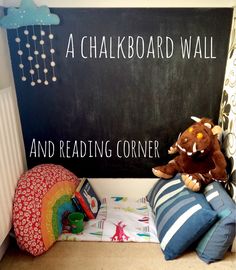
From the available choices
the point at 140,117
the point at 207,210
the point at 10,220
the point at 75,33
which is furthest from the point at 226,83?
the point at 10,220

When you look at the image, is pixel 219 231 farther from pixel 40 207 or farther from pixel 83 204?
pixel 40 207

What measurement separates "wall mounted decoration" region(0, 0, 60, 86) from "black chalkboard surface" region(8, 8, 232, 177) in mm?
24

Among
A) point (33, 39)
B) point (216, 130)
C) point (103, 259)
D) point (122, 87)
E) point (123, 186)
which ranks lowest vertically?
point (103, 259)

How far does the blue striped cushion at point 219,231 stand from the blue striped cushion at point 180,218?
0.13 ft

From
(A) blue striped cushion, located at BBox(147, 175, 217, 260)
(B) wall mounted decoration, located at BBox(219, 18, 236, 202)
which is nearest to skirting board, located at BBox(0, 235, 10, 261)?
(A) blue striped cushion, located at BBox(147, 175, 217, 260)

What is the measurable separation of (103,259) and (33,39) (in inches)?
56.2

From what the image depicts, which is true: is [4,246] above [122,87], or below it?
below

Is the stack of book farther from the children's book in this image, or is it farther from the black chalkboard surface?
the black chalkboard surface

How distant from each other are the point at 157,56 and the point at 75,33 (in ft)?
1.78

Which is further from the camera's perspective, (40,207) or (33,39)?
(33,39)

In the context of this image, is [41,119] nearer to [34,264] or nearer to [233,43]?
[34,264]

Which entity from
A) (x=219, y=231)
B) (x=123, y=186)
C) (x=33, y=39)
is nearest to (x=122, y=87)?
(x=33, y=39)

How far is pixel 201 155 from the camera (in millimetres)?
1574

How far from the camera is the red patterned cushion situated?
147 cm
